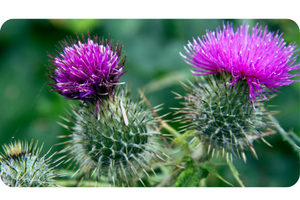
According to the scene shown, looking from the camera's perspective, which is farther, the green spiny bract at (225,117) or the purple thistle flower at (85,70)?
the green spiny bract at (225,117)

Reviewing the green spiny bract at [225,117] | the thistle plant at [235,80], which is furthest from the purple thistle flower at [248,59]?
the green spiny bract at [225,117]

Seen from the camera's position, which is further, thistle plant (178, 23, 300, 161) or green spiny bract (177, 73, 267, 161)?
green spiny bract (177, 73, 267, 161)

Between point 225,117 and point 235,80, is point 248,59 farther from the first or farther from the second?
point 225,117

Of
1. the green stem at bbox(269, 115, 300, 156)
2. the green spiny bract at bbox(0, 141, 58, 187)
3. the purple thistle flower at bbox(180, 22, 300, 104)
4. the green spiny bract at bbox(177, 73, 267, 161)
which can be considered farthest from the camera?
the green stem at bbox(269, 115, 300, 156)

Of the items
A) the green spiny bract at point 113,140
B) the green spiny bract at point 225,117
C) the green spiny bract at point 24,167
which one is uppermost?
the green spiny bract at point 225,117

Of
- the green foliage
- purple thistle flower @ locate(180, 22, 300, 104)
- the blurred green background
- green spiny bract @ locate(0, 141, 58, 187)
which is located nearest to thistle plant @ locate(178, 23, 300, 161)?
purple thistle flower @ locate(180, 22, 300, 104)

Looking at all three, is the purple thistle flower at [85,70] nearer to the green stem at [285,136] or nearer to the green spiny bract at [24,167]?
the green spiny bract at [24,167]

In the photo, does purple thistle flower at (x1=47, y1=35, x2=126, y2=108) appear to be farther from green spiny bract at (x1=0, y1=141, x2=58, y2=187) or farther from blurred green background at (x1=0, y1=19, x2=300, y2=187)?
green spiny bract at (x1=0, y1=141, x2=58, y2=187)

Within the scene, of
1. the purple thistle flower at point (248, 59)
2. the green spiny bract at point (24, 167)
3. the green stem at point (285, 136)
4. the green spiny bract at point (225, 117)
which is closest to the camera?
the green spiny bract at point (24, 167)
